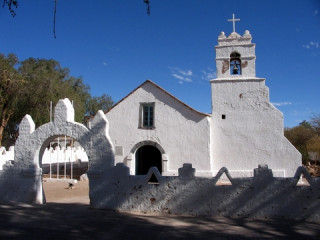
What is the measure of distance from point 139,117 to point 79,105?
48.0 feet

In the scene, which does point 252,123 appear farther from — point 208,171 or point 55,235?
point 55,235

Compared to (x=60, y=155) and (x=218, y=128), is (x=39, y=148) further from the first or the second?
(x=60, y=155)

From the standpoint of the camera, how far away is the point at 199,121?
14.4 m

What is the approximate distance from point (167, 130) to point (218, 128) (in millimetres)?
2621

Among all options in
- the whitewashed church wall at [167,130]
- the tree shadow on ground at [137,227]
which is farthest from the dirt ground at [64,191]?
the tree shadow on ground at [137,227]

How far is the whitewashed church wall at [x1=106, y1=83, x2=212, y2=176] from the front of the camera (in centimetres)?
1430

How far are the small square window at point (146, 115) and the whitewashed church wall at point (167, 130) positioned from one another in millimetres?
233

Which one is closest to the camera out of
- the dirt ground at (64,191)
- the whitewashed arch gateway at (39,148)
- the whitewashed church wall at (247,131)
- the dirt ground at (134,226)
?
the dirt ground at (134,226)

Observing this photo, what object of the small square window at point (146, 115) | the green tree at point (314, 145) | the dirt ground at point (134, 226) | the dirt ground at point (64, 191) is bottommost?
the dirt ground at point (64, 191)

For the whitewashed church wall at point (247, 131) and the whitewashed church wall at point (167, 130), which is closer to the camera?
the whitewashed church wall at point (247, 131)

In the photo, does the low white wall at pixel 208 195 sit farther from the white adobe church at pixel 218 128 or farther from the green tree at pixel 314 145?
the green tree at pixel 314 145

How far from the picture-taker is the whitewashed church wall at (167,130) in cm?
1430

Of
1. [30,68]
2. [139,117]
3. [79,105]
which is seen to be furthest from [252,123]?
[30,68]

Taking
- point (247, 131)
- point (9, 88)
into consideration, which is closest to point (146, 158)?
point (247, 131)
